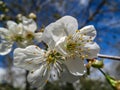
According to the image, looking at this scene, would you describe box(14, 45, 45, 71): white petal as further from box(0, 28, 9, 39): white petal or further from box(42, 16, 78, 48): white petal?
box(0, 28, 9, 39): white petal

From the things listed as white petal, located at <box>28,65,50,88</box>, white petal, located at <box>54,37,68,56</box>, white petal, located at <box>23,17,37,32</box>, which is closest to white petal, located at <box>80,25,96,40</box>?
white petal, located at <box>54,37,68,56</box>

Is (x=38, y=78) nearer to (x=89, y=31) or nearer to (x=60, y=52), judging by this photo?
(x=60, y=52)

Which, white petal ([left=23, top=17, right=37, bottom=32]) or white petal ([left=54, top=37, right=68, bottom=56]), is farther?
white petal ([left=23, top=17, right=37, bottom=32])

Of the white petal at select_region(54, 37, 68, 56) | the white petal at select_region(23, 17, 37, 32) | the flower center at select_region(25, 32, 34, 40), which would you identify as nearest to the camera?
the white petal at select_region(54, 37, 68, 56)

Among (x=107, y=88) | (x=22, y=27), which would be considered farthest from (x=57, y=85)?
(x=22, y=27)

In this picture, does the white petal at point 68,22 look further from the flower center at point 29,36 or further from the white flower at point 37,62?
the flower center at point 29,36

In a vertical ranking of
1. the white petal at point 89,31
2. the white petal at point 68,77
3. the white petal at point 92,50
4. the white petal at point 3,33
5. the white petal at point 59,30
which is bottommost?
the white petal at point 68,77

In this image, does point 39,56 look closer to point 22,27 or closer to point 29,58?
point 29,58

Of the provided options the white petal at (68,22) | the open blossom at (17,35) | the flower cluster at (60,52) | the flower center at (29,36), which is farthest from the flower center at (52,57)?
the flower center at (29,36)

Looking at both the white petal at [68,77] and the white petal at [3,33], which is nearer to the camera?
the white petal at [68,77]

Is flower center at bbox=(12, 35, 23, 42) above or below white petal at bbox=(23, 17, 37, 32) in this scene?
below
